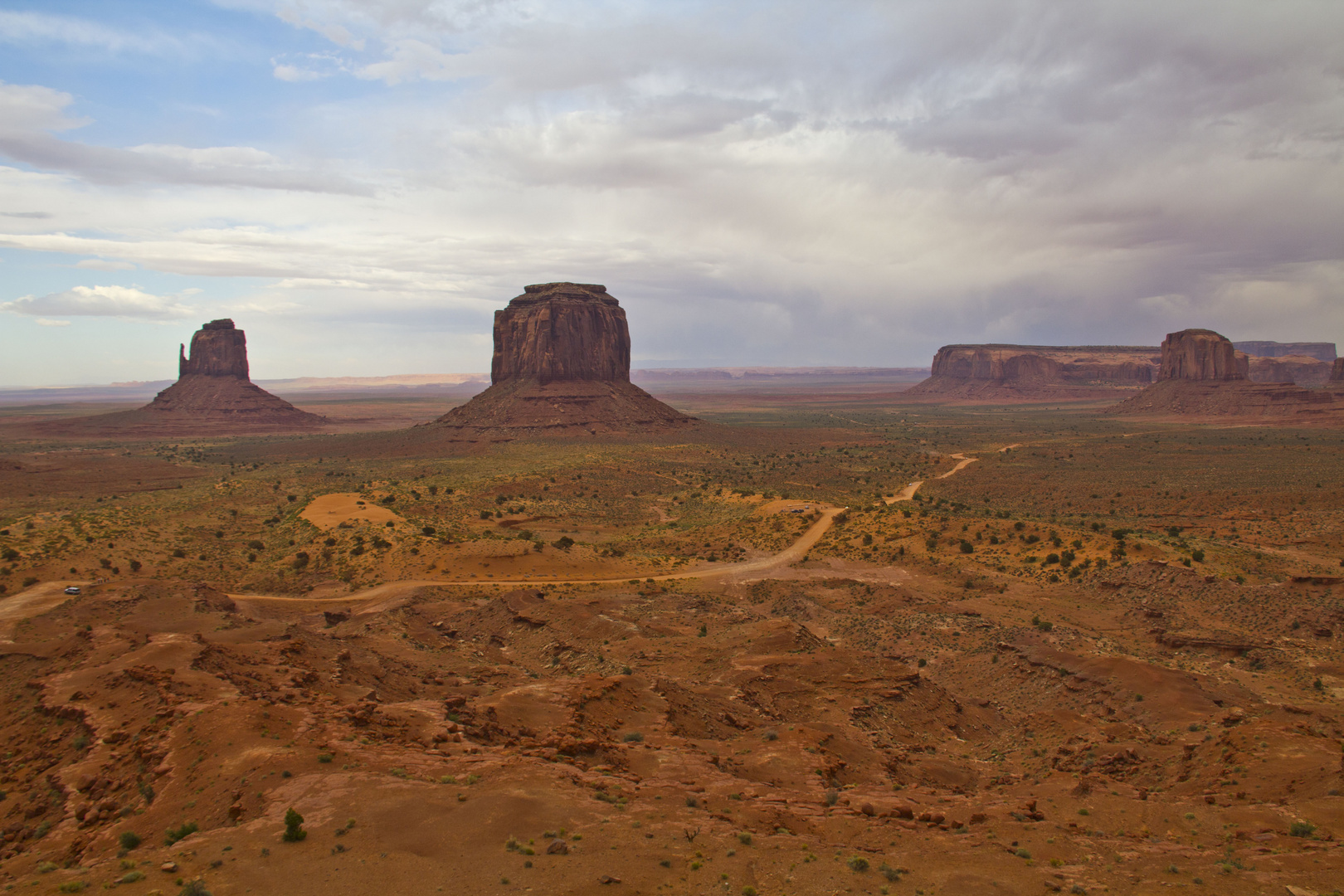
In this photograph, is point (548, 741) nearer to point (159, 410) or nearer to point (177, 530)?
point (177, 530)

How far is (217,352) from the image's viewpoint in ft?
511

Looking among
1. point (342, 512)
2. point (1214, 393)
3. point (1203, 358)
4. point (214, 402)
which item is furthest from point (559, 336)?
point (1203, 358)

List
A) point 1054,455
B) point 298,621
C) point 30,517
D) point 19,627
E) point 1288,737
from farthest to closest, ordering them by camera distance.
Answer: point 1054,455 < point 30,517 < point 298,621 < point 19,627 < point 1288,737

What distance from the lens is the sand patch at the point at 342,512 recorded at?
172ft

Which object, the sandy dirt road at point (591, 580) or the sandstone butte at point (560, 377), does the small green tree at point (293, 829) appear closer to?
the sandy dirt road at point (591, 580)

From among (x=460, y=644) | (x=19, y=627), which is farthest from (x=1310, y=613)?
(x=19, y=627)

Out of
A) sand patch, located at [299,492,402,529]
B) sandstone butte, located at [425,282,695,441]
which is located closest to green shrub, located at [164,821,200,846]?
sand patch, located at [299,492,402,529]

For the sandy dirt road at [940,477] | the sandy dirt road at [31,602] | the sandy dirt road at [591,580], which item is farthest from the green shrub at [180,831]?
the sandy dirt road at [940,477]

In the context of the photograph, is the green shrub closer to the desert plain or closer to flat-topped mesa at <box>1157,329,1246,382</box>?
the desert plain

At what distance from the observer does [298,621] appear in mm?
34344

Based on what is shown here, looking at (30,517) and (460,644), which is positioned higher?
(30,517)

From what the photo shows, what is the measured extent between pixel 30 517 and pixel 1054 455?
101 metres

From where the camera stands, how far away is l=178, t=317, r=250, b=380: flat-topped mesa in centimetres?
15450

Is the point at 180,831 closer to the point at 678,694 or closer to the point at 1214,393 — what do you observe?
the point at 678,694
